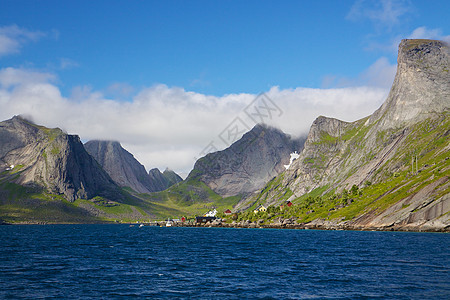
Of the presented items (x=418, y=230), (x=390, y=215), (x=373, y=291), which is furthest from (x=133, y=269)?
(x=390, y=215)

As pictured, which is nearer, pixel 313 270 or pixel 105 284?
pixel 105 284

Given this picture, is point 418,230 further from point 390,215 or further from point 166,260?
point 166,260

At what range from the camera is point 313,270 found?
6638 centimetres

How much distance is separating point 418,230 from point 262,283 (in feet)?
483

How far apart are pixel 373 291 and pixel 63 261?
5839 centimetres

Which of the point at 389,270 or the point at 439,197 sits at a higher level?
the point at 439,197

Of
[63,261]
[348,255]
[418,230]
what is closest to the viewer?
[63,261]

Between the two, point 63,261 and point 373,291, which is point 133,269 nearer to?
point 63,261

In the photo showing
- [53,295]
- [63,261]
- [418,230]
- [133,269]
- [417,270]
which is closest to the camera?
[53,295]

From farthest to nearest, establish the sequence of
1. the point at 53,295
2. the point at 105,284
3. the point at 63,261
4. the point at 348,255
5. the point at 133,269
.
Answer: the point at 348,255
the point at 63,261
the point at 133,269
the point at 105,284
the point at 53,295

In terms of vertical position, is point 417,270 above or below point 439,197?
below

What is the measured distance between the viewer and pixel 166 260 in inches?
3214

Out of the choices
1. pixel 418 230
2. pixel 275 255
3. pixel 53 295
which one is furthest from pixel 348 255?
pixel 418 230

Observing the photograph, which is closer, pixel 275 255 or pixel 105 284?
pixel 105 284
